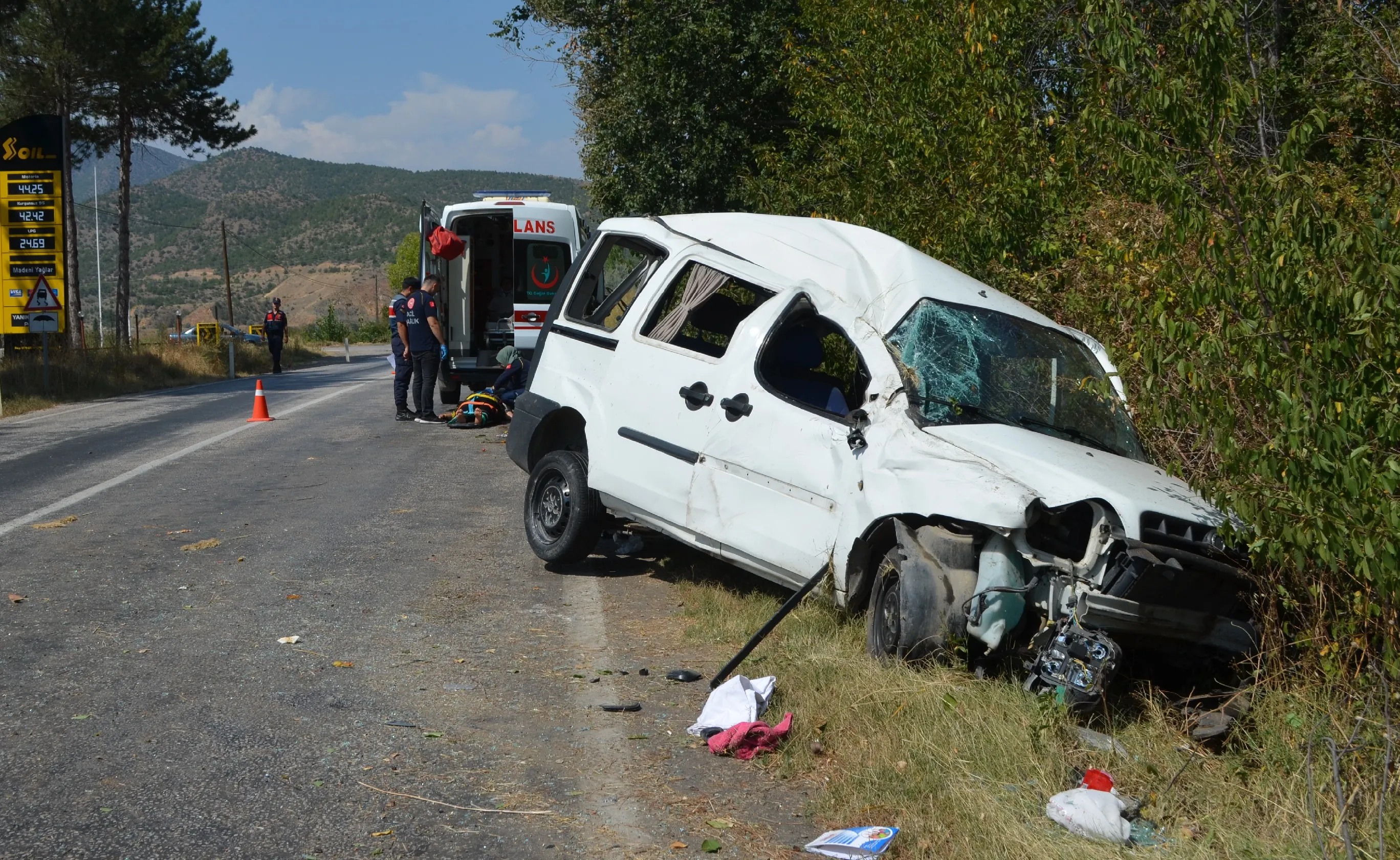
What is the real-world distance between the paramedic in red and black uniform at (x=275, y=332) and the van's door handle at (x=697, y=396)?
29820 millimetres

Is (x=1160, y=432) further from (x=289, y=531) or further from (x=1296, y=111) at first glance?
(x=1296, y=111)

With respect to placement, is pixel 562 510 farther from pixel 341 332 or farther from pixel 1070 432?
pixel 341 332

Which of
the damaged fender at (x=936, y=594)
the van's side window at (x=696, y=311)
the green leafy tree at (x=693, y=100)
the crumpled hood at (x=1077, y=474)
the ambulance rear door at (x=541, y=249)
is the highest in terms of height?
the green leafy tree at (x=693, y=100)

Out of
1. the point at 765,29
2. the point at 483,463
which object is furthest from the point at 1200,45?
the point at 765,29

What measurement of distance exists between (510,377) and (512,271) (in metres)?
2.38

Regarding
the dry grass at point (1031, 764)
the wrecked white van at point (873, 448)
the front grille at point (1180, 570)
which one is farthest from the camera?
the wrecked white van at point (873, 448)

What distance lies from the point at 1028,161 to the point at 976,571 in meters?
4.77

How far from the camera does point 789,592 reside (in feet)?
23.2

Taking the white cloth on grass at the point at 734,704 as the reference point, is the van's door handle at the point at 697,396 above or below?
above

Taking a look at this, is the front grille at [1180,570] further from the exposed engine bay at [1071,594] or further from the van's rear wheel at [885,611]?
the van's rear wheel at [885,611]

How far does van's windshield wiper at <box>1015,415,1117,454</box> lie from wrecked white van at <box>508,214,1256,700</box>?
0.6 inches

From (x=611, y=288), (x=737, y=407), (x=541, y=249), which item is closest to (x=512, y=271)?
(x=541, y=249)

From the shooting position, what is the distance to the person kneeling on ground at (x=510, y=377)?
15477 mm

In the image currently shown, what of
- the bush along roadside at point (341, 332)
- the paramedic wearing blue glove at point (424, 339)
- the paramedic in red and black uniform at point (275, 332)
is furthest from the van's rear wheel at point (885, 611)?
the bush along roadside at point (341, 332)
